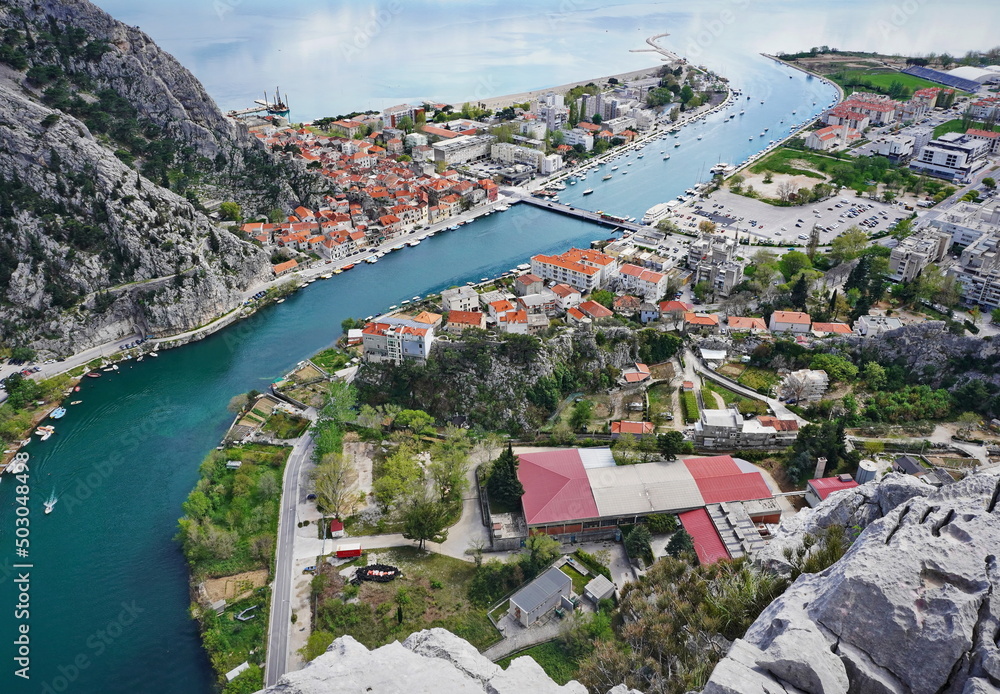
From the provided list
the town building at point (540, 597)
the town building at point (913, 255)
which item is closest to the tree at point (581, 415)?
the town building at point (540, 597)

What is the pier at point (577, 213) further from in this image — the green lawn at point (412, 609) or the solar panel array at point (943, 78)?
the solar panel array at point (943, 78)

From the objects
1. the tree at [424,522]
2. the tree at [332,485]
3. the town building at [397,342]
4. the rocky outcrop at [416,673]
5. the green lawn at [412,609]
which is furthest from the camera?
the town building at [397,342]

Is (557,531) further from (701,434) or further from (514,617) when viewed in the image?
(701,434)

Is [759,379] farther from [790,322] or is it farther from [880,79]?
[880,79]

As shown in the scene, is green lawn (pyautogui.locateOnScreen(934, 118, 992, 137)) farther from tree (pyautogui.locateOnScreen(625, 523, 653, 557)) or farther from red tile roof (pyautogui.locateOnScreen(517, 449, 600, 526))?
tree (pyautogui.locateOnScreen(625, 523, 653, 557))

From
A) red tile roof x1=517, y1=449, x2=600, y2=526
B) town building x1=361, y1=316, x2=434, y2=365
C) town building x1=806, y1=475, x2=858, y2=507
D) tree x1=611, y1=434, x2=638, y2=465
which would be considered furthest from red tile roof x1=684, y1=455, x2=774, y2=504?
town building x1=361, y1=316, x2=434, y2=365

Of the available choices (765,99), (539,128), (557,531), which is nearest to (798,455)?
(557,531)
